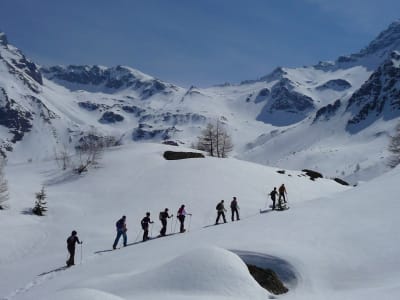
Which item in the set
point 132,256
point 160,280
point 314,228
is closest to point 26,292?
point 132,256

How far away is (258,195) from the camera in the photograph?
46.2 meters

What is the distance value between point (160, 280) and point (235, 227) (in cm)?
1303

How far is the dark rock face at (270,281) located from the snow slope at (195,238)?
0.63 meters

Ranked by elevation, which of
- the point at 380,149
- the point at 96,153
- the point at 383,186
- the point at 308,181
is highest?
the point at 380,149

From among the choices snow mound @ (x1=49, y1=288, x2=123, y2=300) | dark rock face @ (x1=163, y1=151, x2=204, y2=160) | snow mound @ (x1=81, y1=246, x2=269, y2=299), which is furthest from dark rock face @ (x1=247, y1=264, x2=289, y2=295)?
dark rock face @ (x1=163, y1=151, x2=204, y2=160)

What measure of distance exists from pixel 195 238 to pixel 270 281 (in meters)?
9.68

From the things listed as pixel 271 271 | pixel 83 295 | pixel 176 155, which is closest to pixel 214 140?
pixel 176 155

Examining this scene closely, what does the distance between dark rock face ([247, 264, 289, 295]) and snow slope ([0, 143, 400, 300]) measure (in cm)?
63

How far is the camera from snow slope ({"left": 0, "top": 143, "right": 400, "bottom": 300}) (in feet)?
49.5

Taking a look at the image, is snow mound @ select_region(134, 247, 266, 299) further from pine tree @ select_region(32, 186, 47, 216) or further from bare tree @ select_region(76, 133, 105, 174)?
bare tree @ select_region(76, 133, 105, 174)

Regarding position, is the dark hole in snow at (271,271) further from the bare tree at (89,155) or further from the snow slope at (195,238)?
the bare tree at (89,155)

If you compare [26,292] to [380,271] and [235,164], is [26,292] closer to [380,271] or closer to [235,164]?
[380,271]

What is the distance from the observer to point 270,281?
1686cm

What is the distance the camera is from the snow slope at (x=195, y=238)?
49.5 ft
